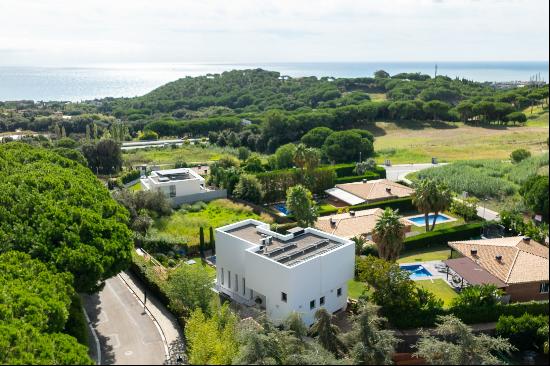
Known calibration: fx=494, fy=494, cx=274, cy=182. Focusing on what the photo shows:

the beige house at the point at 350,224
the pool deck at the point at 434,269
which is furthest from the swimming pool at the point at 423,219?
the pool deck at the point at 434,269

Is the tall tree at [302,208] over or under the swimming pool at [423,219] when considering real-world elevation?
over

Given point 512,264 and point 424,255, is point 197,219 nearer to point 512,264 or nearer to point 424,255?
point 424,255

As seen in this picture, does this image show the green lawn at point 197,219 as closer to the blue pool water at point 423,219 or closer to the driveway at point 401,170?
the blue pool water at point 423,219

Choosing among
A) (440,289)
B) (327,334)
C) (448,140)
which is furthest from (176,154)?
(327,334)

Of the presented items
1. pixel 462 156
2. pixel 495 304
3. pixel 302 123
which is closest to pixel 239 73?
pixel 302 123

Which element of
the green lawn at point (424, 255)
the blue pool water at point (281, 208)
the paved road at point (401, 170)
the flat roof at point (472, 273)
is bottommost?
the green lawn at point (424, 255)

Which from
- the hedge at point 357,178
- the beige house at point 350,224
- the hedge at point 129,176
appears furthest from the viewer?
the hedge at point 129,176

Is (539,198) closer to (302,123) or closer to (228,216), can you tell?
(228,216)
